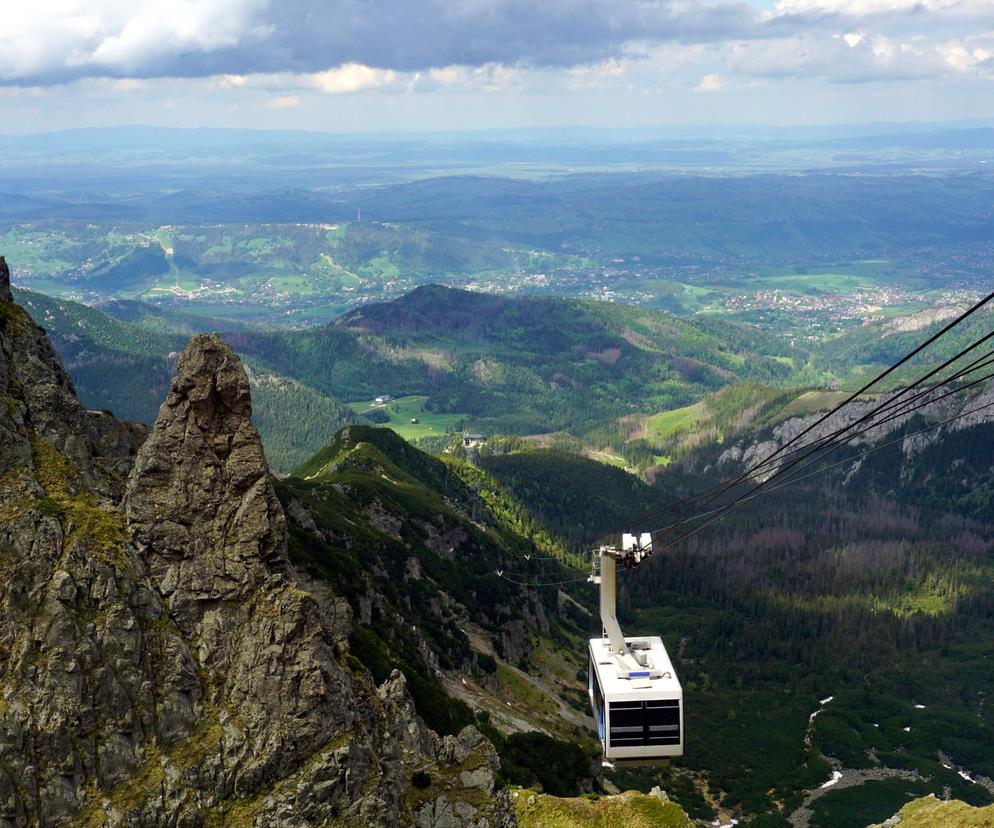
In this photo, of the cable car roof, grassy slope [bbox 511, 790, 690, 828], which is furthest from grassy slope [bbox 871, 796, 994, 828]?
the cable car roof

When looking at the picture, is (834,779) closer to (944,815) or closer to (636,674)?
(944,815)

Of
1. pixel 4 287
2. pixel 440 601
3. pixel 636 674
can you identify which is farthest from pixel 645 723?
pixel 440 601

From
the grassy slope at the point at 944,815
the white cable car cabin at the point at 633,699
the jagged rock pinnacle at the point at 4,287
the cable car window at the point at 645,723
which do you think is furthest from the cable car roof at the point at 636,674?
the jagged rock pinnacle at the point at 4,287

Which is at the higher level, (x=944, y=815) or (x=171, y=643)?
(x=171, y=643)

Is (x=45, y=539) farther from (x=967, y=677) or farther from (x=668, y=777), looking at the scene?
(x=967, y=677)

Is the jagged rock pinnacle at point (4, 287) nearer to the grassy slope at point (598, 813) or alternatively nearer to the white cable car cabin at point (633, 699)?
the white cable car cabin at point (633, 699)

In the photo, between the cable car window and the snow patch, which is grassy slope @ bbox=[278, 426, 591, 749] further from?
the cable car window

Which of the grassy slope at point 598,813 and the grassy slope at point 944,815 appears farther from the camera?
the grassy slope at point 944,815
